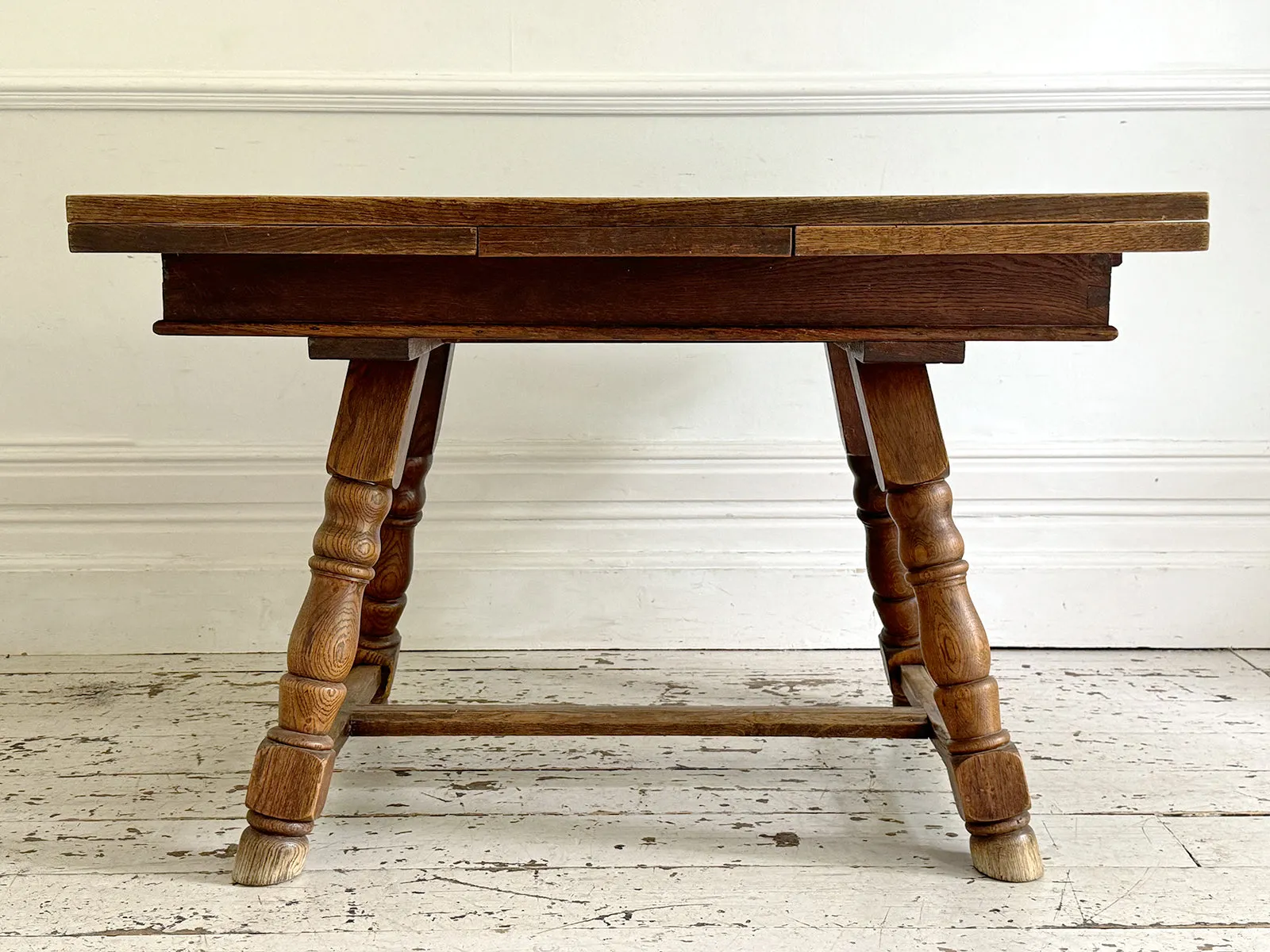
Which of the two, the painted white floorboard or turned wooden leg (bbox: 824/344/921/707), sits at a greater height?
turned wooden leg (bbox: 824/344/921/707)

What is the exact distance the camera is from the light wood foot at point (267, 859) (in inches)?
36.2

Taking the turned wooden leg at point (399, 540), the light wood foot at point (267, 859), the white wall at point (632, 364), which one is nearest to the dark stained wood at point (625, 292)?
the turned wooden leg at point (399, 540)

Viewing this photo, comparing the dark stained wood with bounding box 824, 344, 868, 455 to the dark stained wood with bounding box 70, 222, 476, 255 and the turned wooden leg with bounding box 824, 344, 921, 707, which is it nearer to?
the turned wooden leg with bounding box 824, 344, 921, 707

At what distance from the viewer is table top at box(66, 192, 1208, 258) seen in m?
0.83

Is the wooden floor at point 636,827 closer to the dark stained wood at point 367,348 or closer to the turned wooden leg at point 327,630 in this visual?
the turned wooden leg at point 327,630

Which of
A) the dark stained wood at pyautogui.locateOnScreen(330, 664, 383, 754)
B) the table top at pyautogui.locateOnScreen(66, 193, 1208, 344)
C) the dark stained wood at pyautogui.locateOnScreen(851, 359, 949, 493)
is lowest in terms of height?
the dark stained wood at pyautogui.locateOnScreen(330, 664, 383, 754)

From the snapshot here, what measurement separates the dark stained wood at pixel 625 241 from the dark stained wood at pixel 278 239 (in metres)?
0.03

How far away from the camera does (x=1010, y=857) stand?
0.94 meters

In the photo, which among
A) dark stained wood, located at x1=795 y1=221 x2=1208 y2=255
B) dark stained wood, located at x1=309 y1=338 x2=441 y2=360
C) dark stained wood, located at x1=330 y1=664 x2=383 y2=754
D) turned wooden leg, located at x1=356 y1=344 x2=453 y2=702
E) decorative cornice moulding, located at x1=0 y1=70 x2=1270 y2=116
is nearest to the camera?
dark stained wood, located at x1=795 y1=221 x2=1208 y2=255

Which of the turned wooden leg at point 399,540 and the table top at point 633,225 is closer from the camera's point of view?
the table top at point 633,225

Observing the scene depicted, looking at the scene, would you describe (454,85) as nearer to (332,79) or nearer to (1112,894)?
(332,79)

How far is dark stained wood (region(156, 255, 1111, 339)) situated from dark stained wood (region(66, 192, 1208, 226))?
0.05 meters

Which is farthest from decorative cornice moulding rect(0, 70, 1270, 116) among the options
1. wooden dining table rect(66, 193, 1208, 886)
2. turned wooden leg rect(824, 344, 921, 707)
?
wooden dining table rect(66, 193, 1208, 886)

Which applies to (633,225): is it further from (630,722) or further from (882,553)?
(882,553)
